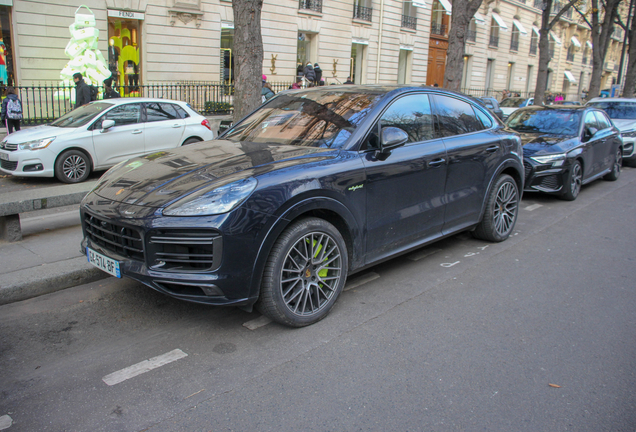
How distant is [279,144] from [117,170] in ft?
4.47

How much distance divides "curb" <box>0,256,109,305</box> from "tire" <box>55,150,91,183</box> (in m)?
5.59

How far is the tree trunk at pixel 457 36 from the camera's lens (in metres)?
13.9

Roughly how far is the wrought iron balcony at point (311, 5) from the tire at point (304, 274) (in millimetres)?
22239

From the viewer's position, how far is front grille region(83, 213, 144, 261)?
3299 millimetres

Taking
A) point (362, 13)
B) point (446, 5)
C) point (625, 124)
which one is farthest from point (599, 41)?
point (625, 124)

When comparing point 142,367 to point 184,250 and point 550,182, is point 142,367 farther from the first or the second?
point 550,182

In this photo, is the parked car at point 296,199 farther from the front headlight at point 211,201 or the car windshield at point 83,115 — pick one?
the car windshield at point 83,115

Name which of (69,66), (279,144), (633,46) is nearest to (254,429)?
(279,144)

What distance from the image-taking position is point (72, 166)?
9.70 m

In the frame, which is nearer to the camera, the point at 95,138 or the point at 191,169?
the point at 191,169

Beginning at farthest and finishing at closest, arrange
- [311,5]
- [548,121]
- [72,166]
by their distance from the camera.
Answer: [311,5], [72,166], [548,121]

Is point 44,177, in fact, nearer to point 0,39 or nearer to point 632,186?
point 0,39

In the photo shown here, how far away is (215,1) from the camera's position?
66.1ft

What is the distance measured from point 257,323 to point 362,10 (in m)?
26.2
